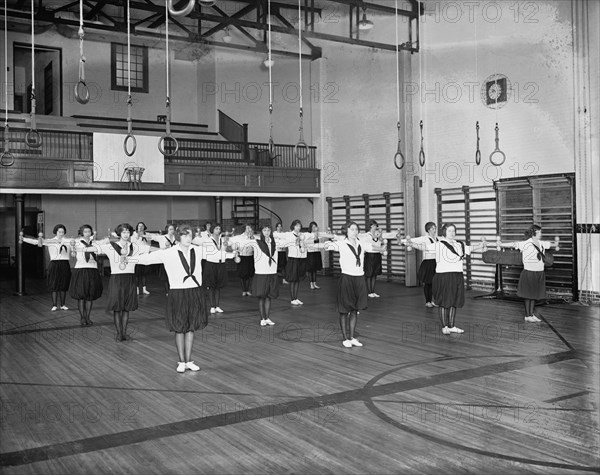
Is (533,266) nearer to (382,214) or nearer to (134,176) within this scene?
(382,214)

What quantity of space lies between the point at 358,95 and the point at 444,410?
1155 centimetres

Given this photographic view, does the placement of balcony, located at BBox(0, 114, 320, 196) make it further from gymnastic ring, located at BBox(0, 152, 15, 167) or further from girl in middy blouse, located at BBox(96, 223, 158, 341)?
girl in middy blouse, located at BBox(96, 223, 158, 341)

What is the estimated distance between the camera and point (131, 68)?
18.3 metres

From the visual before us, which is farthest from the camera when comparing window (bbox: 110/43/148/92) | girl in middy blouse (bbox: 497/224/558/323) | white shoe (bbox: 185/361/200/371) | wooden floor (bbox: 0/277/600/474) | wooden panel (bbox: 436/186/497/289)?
window (bbox: 110/43/148/92)

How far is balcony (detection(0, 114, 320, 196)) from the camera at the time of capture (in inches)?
491

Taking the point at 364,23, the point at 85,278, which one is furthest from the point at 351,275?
the point at 364,23

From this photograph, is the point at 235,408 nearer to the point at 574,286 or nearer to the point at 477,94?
the point at 574,286

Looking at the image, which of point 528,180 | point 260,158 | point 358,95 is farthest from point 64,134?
point 528,180

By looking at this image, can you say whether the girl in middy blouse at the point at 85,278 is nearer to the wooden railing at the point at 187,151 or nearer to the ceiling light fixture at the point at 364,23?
the wooden railing at the point at 187,151

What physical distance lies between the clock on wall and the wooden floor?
15.1 feet

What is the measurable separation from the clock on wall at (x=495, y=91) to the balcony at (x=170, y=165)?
5.31 m

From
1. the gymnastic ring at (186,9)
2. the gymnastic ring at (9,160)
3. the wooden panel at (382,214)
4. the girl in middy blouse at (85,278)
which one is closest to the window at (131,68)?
the wooden panel at (382,214)

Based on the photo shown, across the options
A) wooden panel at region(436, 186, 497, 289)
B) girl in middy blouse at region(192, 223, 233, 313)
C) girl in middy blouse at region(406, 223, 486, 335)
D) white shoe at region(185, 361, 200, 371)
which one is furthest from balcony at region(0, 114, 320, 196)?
girl in middy blouse at region(406, 223, 486, 335)

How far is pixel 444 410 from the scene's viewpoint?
15.5 feet
